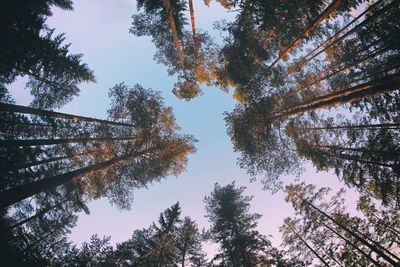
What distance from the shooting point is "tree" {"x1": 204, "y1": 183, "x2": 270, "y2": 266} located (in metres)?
14.1

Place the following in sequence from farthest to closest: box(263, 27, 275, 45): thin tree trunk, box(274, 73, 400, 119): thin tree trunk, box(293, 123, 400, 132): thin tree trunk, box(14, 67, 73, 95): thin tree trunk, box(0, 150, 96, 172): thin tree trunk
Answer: box(263, 27, 275, 45): thin tree trunk < box(14, 67, 73, 95): thin tree trunk < box(293, 123, 400, 132): thin tree trunk < box(0, 150, 96, 172): thin tree trunk < box(274, 73, 400, 119): thin tree trunk

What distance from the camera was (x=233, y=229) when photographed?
15.5 m

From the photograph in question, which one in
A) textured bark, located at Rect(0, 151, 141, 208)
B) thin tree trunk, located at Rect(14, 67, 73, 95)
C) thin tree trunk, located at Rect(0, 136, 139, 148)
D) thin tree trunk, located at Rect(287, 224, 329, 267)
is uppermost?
thin tree trunk, located at Rect(14, 67, 73, 95)

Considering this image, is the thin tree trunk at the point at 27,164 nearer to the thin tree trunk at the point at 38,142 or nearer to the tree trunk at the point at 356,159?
the thin tree trunk at the point at 38,142

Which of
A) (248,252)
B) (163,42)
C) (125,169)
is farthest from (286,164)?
(163,42)

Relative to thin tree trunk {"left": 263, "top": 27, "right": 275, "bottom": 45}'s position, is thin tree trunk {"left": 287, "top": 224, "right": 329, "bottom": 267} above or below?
below

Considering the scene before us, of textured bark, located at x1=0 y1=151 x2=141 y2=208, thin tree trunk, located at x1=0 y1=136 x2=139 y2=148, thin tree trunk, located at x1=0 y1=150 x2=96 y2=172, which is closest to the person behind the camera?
textured bark, located at x1=0 y1=151 x2=141 y2=208

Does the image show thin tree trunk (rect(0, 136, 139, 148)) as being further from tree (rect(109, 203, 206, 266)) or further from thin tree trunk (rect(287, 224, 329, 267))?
thin tree trunk (rect(287, 224, 329, 267))

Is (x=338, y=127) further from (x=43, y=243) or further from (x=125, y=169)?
(x=43, y=243)

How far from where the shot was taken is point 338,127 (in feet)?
43.4

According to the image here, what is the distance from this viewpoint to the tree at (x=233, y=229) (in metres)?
14.1

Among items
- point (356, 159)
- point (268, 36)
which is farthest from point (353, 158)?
point (268, 36)

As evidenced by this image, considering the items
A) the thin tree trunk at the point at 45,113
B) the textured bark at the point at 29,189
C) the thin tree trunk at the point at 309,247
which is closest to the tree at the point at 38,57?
the thin tree trunk at the point at 45,113

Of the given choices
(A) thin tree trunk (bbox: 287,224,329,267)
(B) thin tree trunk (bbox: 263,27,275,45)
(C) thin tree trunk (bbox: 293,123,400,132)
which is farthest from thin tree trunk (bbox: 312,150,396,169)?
(B) thin tree trunk (bbox: 263,27,275,45)
